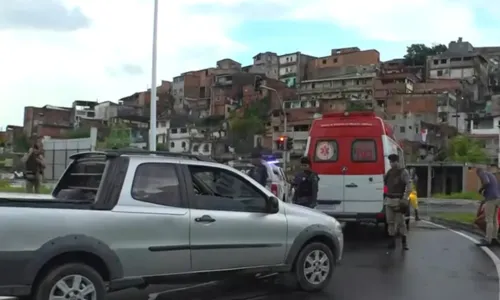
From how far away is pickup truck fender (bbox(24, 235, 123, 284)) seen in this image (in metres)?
5.43

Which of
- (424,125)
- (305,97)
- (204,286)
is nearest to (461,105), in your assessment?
(424,125)

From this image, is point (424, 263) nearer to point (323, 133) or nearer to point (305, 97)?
point (323, 133)

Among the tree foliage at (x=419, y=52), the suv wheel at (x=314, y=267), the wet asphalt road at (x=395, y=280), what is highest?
the tree foliage at (x=419, y=52)

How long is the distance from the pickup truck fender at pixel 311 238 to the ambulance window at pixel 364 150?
587 centimetres

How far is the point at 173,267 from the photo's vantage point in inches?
251

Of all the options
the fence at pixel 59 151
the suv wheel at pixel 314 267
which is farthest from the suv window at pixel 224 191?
the fence at pixel 59 151

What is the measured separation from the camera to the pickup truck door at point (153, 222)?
6031mm

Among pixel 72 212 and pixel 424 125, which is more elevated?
pixel 424 125

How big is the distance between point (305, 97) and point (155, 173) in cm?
9403

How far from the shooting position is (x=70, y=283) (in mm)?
5668

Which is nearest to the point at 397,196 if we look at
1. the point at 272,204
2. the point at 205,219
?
the point at 272,204

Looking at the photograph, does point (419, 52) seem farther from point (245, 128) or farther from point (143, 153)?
point (143, 153)

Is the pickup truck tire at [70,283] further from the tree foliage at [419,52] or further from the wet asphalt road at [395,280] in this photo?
the tree foliage at [419,52]

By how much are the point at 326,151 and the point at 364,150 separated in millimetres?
916
